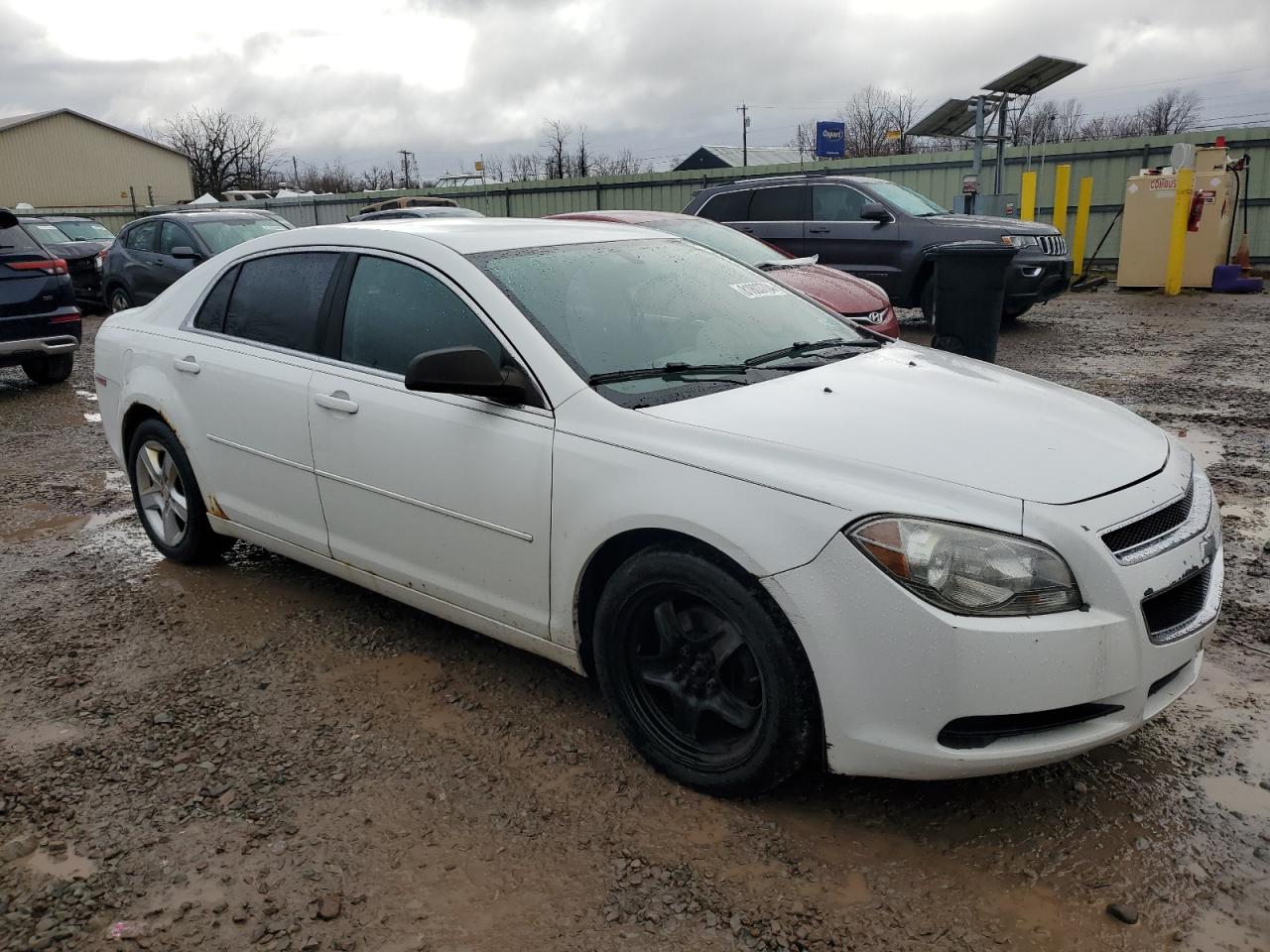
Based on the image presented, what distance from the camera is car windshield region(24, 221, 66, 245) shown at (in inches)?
683

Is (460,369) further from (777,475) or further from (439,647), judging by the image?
(439,647)

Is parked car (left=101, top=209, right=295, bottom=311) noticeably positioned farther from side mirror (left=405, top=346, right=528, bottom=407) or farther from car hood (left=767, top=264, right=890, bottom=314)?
side mirror (left=405, top=346, right=528, bottom=407)

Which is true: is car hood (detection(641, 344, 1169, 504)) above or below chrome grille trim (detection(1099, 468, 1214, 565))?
above

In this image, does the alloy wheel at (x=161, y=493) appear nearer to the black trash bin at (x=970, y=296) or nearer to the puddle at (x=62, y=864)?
the puddle at (x=62, y=864)

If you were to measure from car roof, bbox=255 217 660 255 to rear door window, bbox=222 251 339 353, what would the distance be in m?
0.09

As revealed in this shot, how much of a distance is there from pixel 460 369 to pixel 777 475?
103 centimetres

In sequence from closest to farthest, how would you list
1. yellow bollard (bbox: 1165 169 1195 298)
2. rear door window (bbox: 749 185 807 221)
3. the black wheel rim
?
the black wheel rim < rear door window (bbox: 749 185 807 221) < yellow bollard (bbox: 1165 169 1195 298)

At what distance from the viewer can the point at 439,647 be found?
3955 millimetres

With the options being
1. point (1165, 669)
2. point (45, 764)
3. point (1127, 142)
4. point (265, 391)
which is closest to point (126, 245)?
point (265, 391)

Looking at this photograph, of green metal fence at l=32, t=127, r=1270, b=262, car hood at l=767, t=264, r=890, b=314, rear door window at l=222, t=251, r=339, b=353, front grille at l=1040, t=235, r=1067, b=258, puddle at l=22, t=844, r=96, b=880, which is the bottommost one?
puddle at l=22, t=844, r=96, b=880

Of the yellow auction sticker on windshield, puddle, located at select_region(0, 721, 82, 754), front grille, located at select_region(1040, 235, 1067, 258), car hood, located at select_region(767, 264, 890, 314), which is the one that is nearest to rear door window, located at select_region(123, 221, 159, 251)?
car hood, located at select_region(767, 264, 890, 314)

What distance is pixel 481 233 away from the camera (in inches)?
149

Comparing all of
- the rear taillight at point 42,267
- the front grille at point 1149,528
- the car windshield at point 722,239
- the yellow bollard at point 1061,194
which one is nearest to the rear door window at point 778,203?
the car windshield at point 722,239

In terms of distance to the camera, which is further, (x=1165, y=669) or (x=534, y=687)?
(x=534, y=687)
